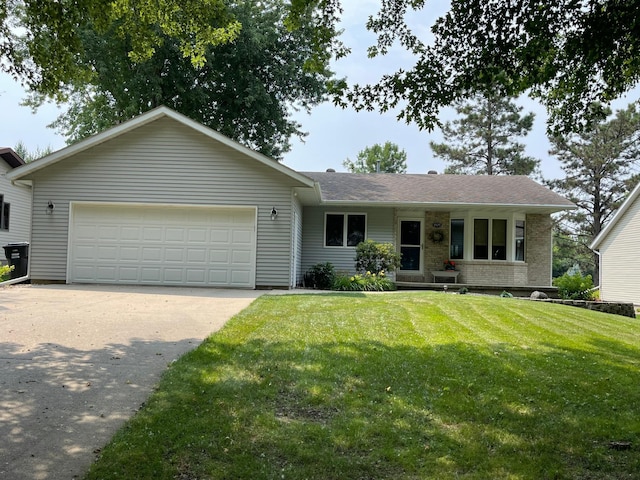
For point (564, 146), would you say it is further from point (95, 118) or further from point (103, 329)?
point (103, 329)

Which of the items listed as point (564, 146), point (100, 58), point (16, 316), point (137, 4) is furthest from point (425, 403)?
point (564, 146)

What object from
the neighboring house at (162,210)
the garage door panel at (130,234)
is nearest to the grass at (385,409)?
the neighboring house at (162,210)

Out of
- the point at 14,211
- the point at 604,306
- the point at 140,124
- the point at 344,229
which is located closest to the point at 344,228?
the point at 344,229

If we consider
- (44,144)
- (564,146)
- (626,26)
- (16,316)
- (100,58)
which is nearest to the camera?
(626,26)

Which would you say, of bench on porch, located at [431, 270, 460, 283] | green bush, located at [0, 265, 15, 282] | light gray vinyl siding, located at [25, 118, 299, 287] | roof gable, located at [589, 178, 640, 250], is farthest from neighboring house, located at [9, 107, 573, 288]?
roof gable, located at [589, 178, 640, 250]

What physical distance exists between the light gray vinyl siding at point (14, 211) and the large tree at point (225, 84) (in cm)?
442

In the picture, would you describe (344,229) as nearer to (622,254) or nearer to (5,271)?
(5,271)

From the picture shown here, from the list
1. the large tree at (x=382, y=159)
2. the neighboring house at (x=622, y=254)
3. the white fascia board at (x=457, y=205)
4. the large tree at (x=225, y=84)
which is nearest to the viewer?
the white fascia board at (x=457, y=205)

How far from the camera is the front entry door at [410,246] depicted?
717 inches

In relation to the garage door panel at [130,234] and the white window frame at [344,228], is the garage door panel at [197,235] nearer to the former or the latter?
the garage door panel at [130,234]

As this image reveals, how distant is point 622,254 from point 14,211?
87.2 ft

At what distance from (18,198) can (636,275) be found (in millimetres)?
26882

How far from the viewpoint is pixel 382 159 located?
50781mm

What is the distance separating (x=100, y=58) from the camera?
2172cm
